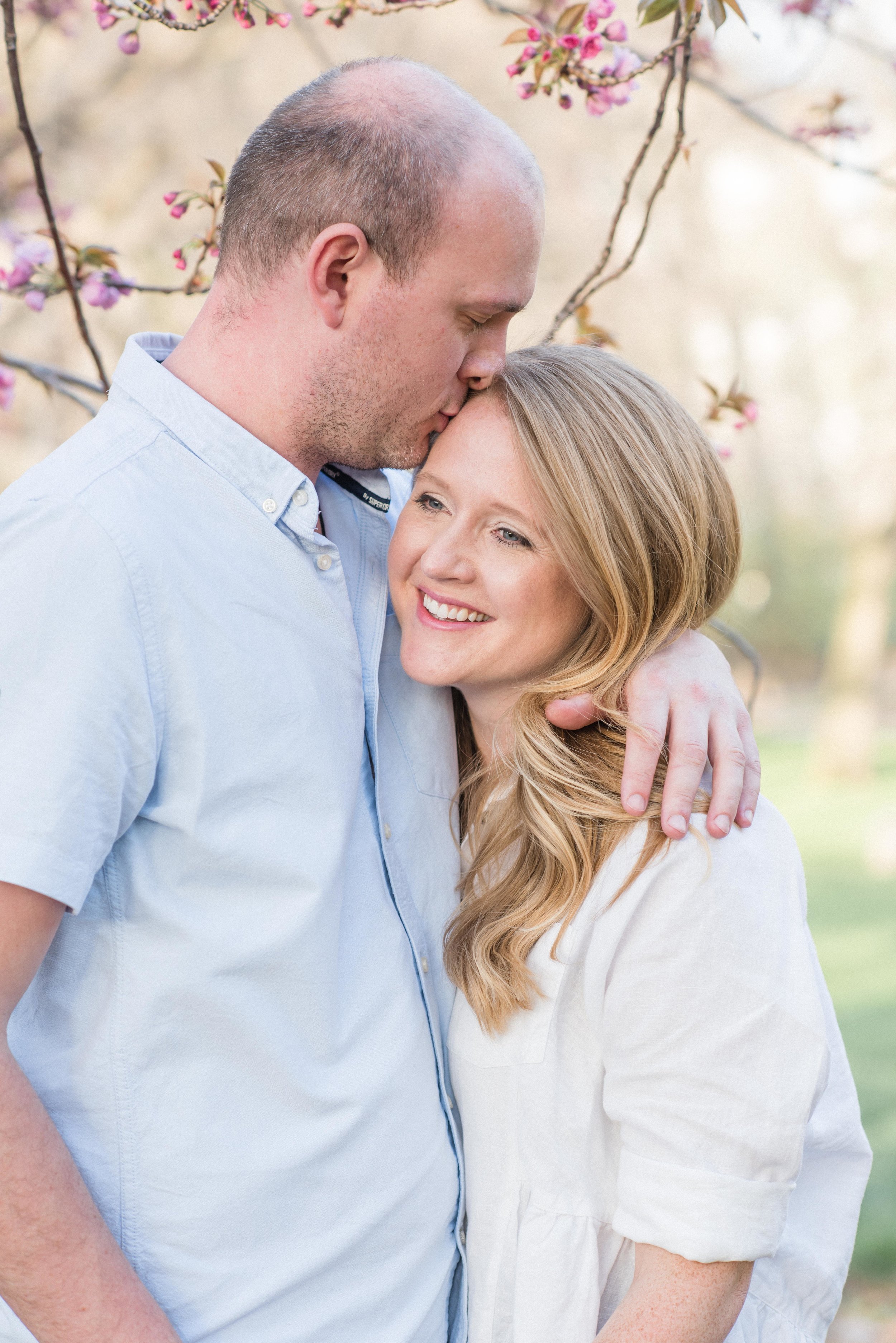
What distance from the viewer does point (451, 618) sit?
1835 mm

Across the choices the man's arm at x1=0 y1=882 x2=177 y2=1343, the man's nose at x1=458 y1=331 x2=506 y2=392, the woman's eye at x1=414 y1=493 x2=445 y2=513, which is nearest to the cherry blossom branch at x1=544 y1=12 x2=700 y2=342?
the man's nose at x1=458 y1=331 x2=506 y2=392

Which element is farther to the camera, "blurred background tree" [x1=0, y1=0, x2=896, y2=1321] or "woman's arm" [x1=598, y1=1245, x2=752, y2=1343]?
"blurred background tree" [x1=0, y1=0, x2=896, y2=1321]

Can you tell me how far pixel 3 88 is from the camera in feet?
20.4

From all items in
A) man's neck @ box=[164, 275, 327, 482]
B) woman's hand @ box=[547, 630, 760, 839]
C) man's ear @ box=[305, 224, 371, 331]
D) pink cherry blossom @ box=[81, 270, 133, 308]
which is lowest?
woman's hand @ box=[547, 630, 760, 839]

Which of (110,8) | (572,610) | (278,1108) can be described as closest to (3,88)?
(110,8)

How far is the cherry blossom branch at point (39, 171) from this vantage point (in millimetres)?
1591

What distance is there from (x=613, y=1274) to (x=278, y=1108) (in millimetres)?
560

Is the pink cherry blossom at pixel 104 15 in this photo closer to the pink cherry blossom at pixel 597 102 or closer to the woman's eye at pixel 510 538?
the pink cherry blossom at pixel 597 102

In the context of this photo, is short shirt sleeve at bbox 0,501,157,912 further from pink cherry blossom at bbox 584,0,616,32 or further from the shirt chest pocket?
pink cherry blossom at bbox 584,0,616,32

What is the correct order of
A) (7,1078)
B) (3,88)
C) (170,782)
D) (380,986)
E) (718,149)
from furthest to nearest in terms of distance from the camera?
(718,149) → (3,88) → (380,986) → (170,782) → (7,1078)

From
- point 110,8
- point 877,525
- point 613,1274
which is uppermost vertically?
point 110,8

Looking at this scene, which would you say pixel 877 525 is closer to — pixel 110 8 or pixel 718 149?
pixel 718 149

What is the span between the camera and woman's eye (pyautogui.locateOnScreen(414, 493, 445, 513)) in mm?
1889

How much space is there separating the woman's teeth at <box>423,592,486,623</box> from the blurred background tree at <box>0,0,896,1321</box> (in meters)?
0.63
